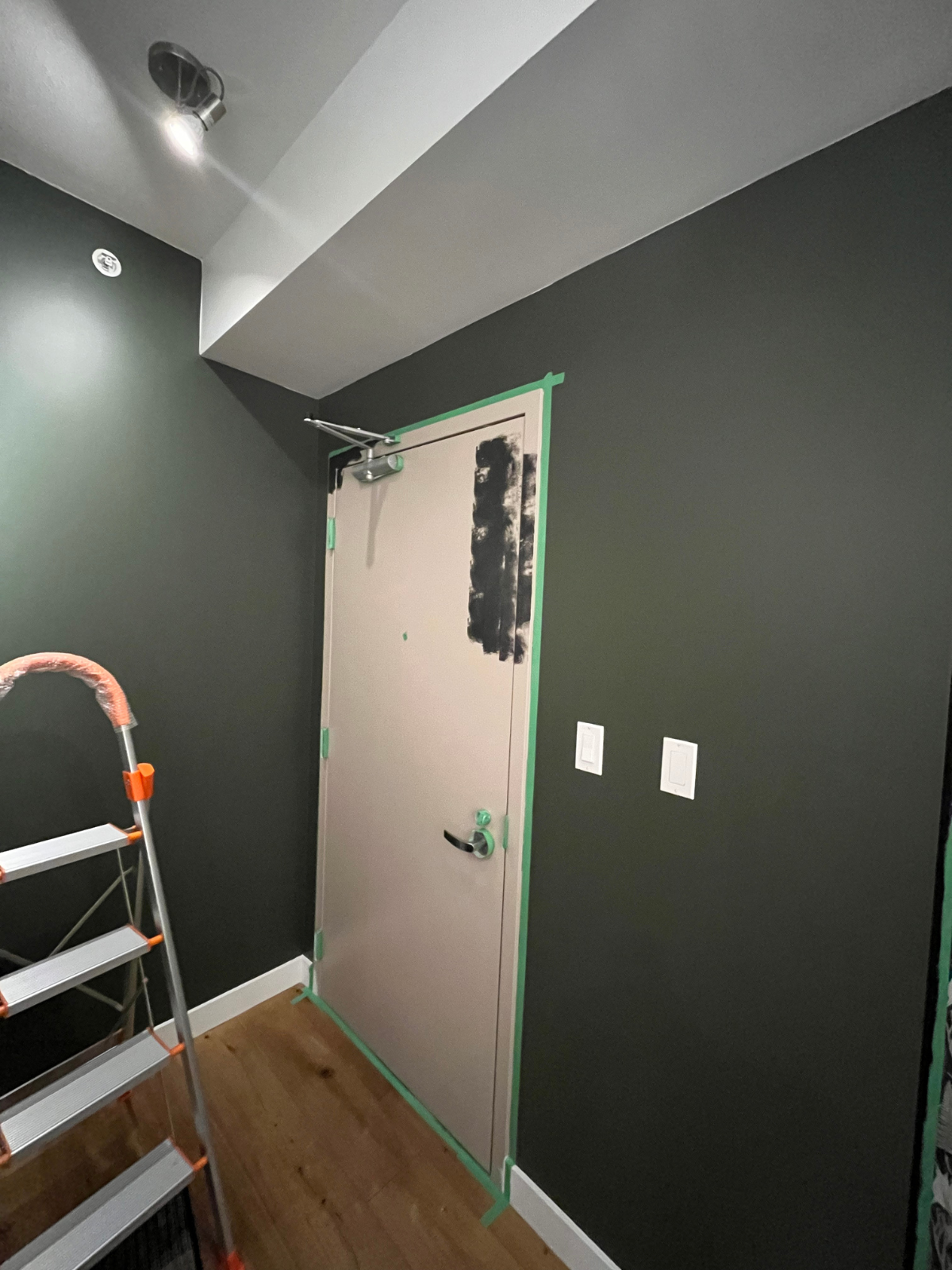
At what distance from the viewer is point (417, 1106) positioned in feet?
5.29

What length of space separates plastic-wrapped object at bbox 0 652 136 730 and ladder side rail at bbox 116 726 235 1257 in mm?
54

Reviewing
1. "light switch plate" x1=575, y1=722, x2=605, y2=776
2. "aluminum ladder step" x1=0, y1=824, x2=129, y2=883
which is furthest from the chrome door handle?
"aluminum ladder step" x1=0, y1=824, x2=129, y2=883

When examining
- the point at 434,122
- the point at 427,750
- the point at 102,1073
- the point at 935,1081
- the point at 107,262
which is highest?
the point at 107,262

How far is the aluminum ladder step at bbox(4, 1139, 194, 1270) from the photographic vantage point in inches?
37.5

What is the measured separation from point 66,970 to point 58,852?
0.85ft

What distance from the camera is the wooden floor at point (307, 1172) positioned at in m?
1.25

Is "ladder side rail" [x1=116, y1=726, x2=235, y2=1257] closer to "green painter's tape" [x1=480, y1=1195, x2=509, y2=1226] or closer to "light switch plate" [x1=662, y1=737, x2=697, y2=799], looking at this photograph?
"green painter's tape" [x1=480, y1=1195, x2=509, y2=1226]

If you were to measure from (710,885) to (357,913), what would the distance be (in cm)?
133

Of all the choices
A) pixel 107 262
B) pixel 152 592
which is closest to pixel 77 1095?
pixel 152 592

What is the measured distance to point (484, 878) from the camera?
1422mm

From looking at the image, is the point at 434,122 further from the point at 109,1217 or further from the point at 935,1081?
the point at 109,1217

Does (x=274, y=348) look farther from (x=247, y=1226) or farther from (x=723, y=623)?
(x=247, y=1226)

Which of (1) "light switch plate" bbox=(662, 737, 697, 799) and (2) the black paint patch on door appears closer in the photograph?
(1) "light switch plate" bbox=(662, 737, 697, 799)

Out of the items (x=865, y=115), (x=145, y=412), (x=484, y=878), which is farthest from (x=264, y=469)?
(x=865, y=115)
